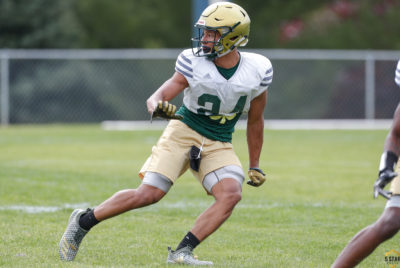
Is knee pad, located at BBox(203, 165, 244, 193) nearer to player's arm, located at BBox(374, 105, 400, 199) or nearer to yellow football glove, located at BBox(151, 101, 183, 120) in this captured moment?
yellow football glove, located at BBox(151, 101, 183, 120)

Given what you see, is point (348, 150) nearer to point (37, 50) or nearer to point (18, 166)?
point (18, 166)

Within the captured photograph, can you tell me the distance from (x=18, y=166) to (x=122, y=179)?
1811mm

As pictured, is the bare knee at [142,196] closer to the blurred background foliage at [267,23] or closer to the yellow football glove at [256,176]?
the yellow football glove at [256,176]

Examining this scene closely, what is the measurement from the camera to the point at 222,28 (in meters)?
4.93

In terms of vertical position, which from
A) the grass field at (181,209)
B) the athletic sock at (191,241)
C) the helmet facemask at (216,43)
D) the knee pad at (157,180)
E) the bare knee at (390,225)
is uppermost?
the helmet facemask at (216,43)

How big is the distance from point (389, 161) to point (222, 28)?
159 cm

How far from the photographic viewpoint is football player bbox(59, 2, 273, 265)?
4.77 metres

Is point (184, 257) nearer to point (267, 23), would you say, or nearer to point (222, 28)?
point (222, 28)

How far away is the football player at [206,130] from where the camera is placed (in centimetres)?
477

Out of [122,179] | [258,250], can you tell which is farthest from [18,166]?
[258,250]

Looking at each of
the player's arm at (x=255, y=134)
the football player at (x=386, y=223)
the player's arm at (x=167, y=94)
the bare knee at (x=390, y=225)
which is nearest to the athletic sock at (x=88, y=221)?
the player's arm at (x=167, y=94)

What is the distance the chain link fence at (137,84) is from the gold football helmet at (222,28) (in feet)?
42.6

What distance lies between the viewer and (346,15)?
2467 cm

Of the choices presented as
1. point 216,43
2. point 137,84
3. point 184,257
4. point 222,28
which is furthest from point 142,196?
point 137,84
